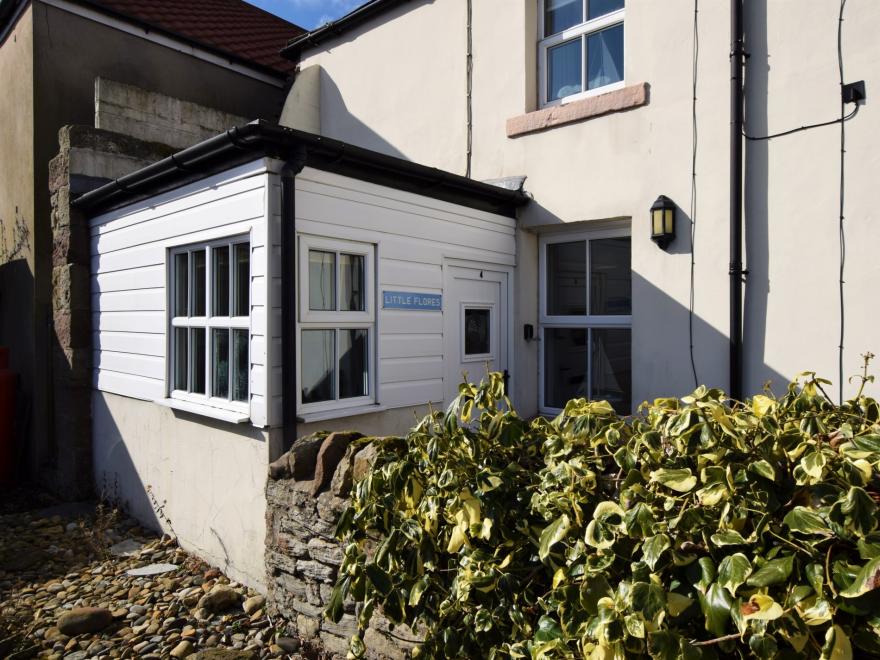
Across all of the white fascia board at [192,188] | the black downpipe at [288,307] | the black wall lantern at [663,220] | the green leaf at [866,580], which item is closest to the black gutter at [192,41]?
the white fascia board at [192,188]

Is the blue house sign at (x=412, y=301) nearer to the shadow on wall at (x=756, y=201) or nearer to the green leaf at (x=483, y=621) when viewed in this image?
the shadow on wall at (x=756, y=201)

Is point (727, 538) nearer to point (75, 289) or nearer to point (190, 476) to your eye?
point (190, 476)

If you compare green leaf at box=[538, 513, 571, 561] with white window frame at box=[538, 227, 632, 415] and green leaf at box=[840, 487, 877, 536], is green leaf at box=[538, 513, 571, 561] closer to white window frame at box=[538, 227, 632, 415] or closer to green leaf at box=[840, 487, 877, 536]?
green leaf at box=[840, 487, 877, 536]

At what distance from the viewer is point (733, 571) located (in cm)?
169

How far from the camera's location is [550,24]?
6.57 metres

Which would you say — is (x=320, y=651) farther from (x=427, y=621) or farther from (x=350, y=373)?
(x=350, y=373)

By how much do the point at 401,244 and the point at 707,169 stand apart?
266 centimetres

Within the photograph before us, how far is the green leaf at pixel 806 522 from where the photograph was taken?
1.62 metres

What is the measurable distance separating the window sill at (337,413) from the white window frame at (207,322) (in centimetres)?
43

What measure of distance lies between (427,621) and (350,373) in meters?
2.63

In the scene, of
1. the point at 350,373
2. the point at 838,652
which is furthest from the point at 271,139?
the point at 838,652

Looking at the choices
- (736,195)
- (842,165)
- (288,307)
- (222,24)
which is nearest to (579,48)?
(736,195)

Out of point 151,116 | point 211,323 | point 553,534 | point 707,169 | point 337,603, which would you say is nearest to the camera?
point 553,534

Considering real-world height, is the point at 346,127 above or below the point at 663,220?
above
